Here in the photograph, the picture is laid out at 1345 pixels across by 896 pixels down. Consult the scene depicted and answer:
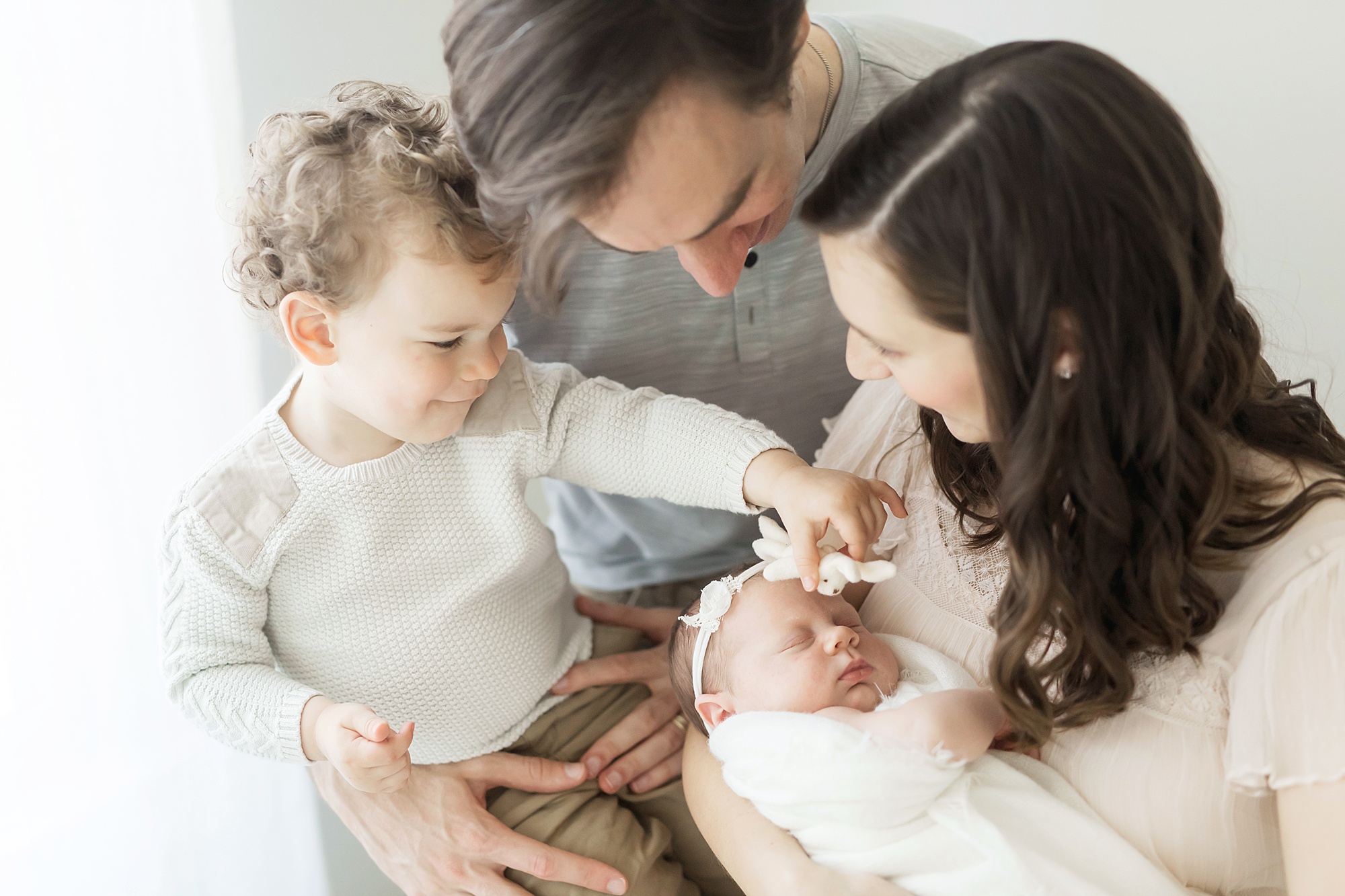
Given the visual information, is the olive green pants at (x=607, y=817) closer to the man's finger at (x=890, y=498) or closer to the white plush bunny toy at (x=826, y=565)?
the white plush bunny toy at (x=826, y=565)

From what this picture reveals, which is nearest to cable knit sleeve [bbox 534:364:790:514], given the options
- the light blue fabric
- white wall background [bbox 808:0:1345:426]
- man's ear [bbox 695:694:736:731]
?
the light blue fabric

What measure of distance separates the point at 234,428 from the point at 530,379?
1.90 ft

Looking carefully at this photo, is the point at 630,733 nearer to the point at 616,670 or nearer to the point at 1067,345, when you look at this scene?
the point at 616,670

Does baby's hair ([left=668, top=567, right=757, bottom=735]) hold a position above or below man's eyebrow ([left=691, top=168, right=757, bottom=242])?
below

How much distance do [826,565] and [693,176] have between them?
1.61ft

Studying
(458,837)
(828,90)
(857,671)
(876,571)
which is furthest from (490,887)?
(828,90)

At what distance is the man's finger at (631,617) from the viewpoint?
5.47ft

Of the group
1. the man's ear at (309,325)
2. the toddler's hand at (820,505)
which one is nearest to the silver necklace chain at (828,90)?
the toddler's hand at (820,505)

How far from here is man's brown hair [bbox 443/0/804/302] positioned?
2.76ft

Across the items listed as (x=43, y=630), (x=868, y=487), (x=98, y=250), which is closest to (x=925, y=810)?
(x=868, y=487)

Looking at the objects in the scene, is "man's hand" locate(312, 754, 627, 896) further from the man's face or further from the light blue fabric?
the man's face

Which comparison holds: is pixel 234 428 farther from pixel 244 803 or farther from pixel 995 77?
pixel 995 77

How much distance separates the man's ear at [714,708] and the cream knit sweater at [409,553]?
252 mm

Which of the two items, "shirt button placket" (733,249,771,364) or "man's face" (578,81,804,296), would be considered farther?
"shirt button placket" (733,249,771,364)
